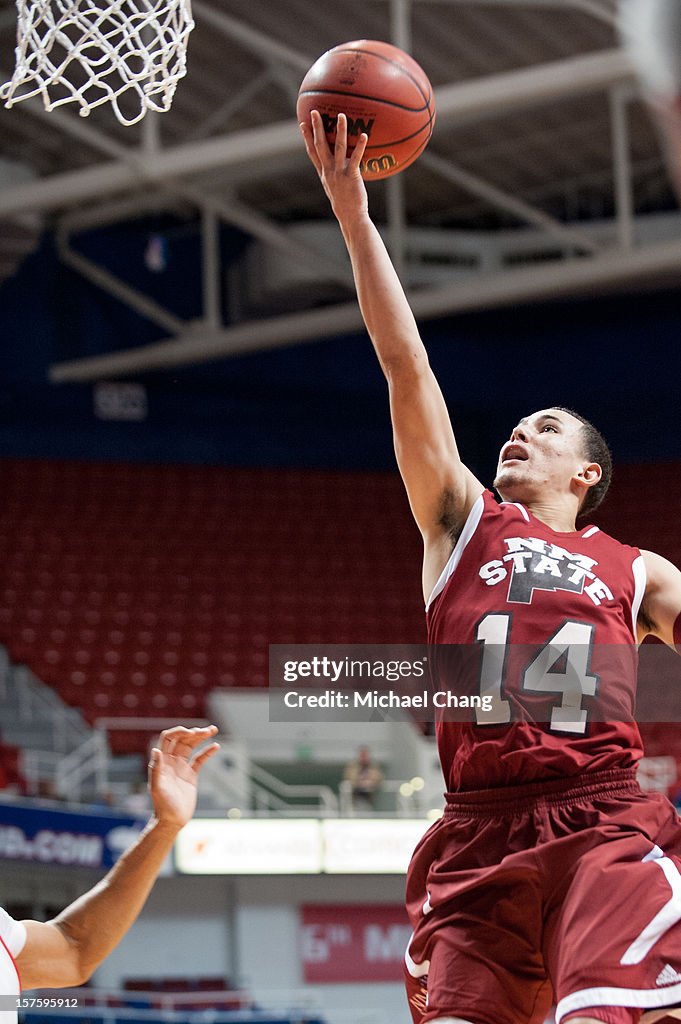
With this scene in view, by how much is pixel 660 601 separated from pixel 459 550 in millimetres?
428

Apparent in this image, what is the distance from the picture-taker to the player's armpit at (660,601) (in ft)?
10.2

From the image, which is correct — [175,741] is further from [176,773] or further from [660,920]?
[660,920]

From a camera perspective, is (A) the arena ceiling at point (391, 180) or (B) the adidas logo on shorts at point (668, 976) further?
(A) the arena ceiling at point (391, 180)

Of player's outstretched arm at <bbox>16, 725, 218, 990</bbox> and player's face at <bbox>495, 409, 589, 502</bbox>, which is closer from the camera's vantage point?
player's outstretched arm at <bbox>16, 725, 218, 990</bbox>

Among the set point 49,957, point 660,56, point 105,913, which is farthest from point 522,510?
point 660,56

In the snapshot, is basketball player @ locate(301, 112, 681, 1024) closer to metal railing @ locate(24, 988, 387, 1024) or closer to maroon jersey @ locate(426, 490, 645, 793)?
maroon jersey @ locate(426, 490, 645, 793)

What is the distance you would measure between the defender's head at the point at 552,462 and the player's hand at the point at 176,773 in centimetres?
82

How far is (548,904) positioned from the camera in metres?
2.78

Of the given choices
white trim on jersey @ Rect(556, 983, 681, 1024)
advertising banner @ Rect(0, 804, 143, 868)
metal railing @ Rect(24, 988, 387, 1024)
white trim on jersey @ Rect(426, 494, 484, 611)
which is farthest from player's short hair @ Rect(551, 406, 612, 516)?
advertising banner @ Rect(0, 804, 143, 868)

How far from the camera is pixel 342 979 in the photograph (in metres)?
12.0

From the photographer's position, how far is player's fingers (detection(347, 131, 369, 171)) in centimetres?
308

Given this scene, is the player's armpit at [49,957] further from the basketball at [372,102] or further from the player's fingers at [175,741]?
the basketball at [372,102]

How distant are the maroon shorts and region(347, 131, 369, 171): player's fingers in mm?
1260

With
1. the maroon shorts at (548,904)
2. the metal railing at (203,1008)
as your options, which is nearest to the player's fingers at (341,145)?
the maroon shorts at (548,904)
